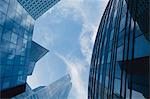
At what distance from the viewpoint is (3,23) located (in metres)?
28.1

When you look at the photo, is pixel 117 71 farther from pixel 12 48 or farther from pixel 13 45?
pixel 13 45

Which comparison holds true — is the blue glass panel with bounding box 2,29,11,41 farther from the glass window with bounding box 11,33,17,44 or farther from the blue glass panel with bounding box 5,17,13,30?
the glass window with bounding box 11,33,17,44

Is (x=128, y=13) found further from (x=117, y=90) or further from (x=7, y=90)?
(x=7, y=90)

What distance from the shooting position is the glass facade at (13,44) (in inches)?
1131

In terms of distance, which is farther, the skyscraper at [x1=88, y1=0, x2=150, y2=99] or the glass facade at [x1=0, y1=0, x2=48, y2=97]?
the glass facade at [x1=0, y1=0, x2=48, y2=97]

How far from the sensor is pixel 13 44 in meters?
33.0

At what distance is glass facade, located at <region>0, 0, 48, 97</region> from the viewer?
94.2 feet

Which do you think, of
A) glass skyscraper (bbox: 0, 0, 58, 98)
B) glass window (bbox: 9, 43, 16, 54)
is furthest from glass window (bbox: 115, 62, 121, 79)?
glass window (bbox: 9, 43, 16, 54)

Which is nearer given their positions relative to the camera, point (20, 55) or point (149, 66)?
point (149, 66)

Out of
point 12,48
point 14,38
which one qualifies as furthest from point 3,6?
point 12,48

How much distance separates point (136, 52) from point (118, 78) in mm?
→ 4503

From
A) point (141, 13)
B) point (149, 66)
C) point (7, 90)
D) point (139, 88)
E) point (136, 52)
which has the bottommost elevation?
point (7, 90)

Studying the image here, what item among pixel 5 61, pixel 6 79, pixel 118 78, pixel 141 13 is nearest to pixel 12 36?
pixel 5 61

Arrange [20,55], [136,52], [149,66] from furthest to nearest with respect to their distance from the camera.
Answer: [20,55] → [136,52] → [149,66]
